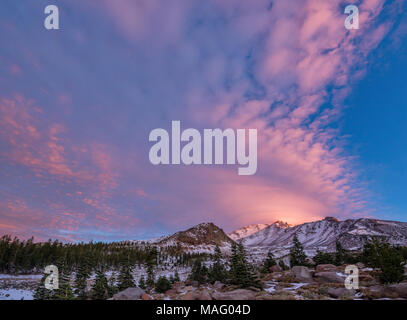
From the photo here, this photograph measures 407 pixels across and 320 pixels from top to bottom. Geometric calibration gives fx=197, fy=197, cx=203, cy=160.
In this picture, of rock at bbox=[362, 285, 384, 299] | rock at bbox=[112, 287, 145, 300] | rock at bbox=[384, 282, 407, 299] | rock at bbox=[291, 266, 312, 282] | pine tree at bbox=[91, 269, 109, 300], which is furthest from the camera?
pine tree at bbox=[91, 269, 109, 300]

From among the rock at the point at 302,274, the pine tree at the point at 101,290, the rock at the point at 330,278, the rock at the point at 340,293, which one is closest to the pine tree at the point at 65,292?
the pine tree at the point at 101,290

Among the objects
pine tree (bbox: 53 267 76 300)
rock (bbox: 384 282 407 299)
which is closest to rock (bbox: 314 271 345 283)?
rock (bbox: 384 282 407 299)

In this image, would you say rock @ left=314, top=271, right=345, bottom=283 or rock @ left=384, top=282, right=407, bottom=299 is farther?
rock @ left=314, top=271, right=345, bottom=283

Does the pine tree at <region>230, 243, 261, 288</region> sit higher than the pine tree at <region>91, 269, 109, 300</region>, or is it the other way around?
the pine tree at <region>230, 243, 261, 288</region>

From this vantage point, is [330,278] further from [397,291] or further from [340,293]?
[397,291]

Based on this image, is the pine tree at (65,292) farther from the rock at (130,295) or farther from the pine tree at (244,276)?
the pine tree at (244,276)

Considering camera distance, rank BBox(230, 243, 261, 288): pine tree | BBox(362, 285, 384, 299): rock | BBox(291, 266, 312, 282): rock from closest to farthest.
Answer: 1. BBox(362, 285, 384, 299): rock
2. BBox(230, 243, 261, 288): pine tree
3. BBox(291, 266, 312, 282): rock

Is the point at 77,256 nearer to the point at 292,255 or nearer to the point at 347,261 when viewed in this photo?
the point at 292,255

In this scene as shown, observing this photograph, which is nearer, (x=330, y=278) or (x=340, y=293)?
(x=340, y=293)

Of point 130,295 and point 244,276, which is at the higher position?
point 244,276

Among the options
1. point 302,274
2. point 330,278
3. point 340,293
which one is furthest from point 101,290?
point 340,293

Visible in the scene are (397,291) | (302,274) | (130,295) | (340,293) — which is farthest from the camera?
(302,274)

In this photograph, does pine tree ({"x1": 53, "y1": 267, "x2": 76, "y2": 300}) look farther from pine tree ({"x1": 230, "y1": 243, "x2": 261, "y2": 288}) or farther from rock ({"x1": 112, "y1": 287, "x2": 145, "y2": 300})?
pine tree ({"x1": 230, "y1": 243, "x2": 261, "y2": 288})
